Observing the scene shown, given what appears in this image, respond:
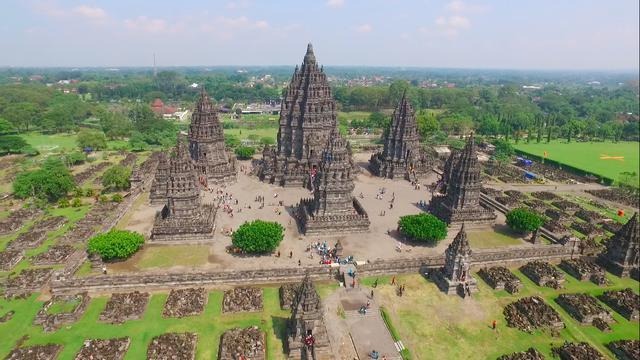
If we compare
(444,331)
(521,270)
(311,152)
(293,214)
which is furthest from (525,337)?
(311,152)

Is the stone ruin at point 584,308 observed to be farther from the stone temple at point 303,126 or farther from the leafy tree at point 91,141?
the leafy tree at point 91,141

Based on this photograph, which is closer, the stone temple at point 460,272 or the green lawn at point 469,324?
the green lawn at point 469,324

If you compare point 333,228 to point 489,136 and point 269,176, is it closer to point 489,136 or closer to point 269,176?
point 269,176

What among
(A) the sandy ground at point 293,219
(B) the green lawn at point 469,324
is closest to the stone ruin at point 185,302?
(A) the sandy ground at point 293,219

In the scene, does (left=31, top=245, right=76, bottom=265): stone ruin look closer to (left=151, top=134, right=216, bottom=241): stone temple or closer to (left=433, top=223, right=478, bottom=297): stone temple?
(left=151, top=134, right=216, bottom=241): stone temple

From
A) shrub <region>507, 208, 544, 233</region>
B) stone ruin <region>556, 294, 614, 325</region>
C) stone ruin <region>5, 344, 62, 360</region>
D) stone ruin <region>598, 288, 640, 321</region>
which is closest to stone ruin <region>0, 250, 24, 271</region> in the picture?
stone ruin <region>5, 344, 62, 360</region>

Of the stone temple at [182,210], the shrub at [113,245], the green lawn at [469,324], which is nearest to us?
the green lawn at [469,324]
